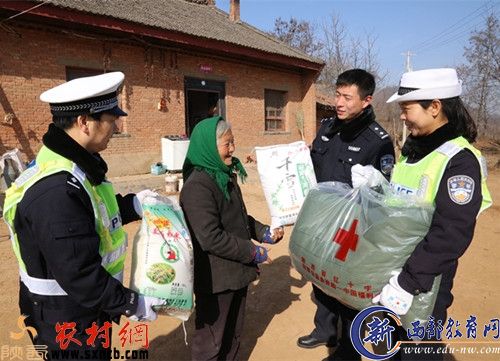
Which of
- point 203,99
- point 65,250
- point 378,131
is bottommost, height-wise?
point 65,250

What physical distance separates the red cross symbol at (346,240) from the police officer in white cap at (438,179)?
0.75ft

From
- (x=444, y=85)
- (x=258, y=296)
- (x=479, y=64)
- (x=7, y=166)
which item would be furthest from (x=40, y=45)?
(x=479, y=64)

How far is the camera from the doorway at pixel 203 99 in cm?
1049

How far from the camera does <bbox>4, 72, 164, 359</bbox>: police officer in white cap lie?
1.30 m

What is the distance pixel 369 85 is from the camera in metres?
2.31

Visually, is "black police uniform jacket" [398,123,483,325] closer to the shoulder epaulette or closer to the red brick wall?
the shoulder epaulette

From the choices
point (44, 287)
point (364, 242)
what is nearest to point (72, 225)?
point (44, 287)

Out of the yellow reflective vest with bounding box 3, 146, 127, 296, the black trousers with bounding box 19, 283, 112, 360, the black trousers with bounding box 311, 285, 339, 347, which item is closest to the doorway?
the black trousers with bounding box 311, 285, 339, 347

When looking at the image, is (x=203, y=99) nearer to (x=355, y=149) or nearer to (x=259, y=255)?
(x=355, y=149)

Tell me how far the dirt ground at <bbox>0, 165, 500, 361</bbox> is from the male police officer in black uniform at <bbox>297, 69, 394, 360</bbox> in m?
0.48

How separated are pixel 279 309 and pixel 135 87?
7444 mm

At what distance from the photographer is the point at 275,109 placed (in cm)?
1362

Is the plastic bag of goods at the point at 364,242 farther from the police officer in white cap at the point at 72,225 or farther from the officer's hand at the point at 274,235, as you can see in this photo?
the police officer in white cap at the point at 72,225

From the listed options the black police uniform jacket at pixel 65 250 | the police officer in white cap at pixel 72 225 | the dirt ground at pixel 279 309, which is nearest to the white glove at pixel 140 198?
the police officer in white cap at pixel 72 225
